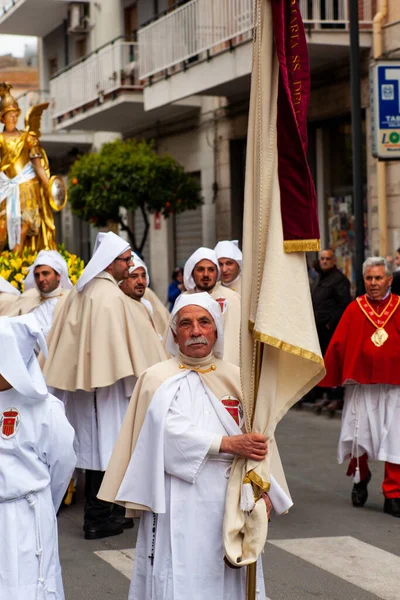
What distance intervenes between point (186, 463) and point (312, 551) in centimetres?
286

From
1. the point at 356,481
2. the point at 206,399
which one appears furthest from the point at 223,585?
the point at 356,481

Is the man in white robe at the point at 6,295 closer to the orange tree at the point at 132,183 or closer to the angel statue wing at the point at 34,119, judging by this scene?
the angel statue wing at the point at 34,119

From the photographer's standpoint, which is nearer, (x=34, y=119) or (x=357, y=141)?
(x=357, y=141)

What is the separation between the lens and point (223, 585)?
461 cm

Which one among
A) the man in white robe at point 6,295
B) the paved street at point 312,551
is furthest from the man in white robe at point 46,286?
the paved street at point 312,551

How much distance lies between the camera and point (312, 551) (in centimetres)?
722

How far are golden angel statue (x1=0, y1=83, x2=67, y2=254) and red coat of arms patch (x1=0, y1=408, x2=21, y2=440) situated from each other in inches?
362

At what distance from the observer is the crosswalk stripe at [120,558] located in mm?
6773

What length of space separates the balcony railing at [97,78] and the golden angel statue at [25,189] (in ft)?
34.7

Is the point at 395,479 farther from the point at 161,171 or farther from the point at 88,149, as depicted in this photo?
the point at 88,149

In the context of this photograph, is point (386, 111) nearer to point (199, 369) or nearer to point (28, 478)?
point (199, 369)

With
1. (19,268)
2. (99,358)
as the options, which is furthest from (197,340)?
(19,268)

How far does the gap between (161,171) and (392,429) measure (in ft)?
48.7

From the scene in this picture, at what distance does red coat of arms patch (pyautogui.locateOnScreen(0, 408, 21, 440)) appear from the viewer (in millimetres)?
4430
